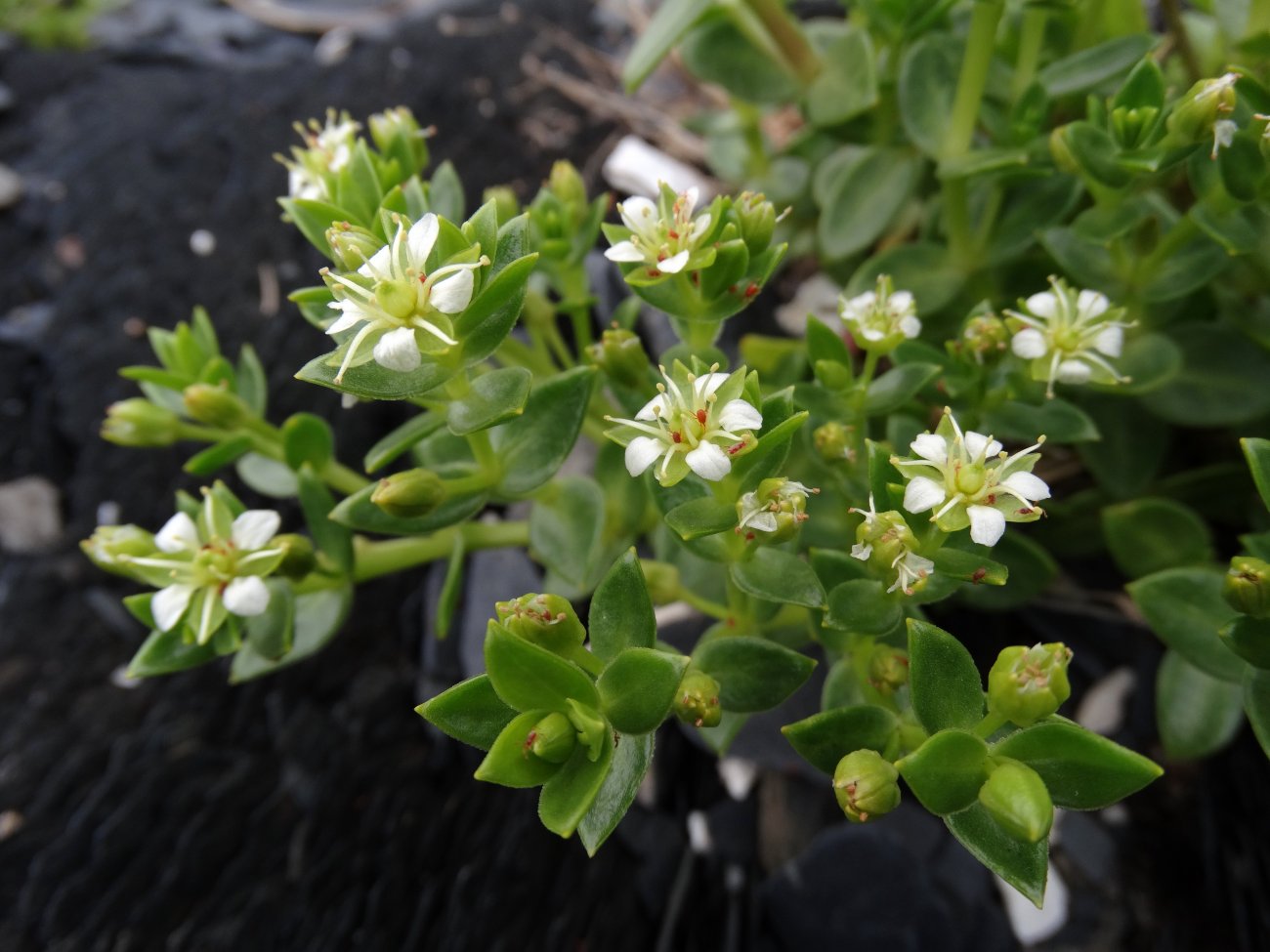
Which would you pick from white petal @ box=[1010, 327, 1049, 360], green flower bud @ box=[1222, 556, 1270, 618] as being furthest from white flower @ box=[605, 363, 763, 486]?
green flower bud @ box=[1222, 556, 1270, 618]

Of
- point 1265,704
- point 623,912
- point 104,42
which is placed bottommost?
point 623,912

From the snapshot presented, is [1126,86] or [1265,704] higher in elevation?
[1126,86]

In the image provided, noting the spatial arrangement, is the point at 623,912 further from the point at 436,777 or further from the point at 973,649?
the point at 973,649

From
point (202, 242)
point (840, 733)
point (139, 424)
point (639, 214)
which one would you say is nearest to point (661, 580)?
point (840, 733)

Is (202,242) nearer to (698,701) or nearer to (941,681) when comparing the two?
(698,701)

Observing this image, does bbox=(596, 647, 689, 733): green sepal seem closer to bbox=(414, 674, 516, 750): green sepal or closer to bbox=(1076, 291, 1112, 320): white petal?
bbox=(414, 674, 516, 750): green sepal

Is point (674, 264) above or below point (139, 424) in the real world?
above

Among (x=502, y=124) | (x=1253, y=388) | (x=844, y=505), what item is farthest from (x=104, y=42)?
(x=1253, y=388)
